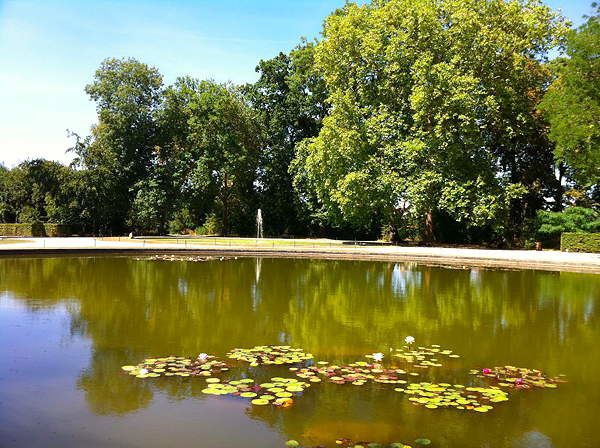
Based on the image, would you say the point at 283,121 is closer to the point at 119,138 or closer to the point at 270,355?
the point at 119,138

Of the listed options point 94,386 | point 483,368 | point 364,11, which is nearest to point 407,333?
point 483,368

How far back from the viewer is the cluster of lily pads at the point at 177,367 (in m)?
6.84

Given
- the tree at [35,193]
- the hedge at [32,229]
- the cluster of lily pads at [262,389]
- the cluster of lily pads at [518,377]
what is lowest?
the cluster of lily pads at [518,377]

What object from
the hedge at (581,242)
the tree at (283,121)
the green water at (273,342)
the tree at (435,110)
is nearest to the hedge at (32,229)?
the tree at (283,121)

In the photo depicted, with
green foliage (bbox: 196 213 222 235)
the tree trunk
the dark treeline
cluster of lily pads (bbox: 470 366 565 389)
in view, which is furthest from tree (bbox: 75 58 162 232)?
cluster of lily pads (bbox: 470 366 565 389)

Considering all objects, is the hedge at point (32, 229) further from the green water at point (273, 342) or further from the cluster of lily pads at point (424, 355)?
the cluster of lily pads at point (424, 355)

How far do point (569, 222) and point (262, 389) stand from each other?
3266 cm

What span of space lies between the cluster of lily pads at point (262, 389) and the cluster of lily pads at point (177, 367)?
0.42m

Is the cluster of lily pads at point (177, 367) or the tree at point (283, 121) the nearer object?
the cluster of lily pads at point (177, 367)

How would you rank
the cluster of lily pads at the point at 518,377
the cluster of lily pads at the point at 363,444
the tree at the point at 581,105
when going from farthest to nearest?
the tree at the point at 581,105
the cluster of lily pads at the point at 518,377
the cluster of lily pads at the point at 363,444

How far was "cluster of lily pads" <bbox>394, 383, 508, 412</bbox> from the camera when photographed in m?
5.90

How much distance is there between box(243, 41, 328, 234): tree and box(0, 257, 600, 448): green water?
88.1ft

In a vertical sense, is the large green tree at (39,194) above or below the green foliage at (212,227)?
above

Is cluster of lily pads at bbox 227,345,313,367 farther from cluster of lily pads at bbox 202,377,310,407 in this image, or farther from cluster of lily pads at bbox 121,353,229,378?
cluster of lily pads at bbox 202,377,310,407
